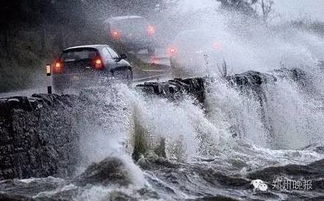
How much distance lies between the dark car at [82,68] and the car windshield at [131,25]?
1394 cm

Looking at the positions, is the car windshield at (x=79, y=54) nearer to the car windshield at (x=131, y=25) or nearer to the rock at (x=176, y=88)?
the rock at (x=176, y=88)

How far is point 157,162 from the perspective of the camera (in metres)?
9.32

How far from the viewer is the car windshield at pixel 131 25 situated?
2852 cm

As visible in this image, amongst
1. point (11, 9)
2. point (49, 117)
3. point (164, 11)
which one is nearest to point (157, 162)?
point (49, 117)

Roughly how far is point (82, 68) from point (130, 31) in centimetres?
Answer: 1500

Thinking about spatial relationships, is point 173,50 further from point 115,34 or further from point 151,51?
point 151,51

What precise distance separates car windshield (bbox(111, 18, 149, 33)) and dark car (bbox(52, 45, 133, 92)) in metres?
13.9

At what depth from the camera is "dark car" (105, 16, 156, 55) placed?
28.5 metres

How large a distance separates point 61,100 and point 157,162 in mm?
1724

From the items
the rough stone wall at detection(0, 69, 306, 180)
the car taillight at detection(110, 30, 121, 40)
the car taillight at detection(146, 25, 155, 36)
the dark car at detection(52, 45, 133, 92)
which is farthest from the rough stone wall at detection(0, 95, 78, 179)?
the car taillight at detection(146, 25, 155, 36)

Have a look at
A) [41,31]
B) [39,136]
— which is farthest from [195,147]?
[41,31]

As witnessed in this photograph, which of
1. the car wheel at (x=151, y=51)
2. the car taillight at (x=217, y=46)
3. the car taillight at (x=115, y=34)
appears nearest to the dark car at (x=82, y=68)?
the car taillight at (x=217, y=46)

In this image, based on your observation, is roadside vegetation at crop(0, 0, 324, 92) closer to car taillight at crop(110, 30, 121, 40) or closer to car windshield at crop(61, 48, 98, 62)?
car taillight at crop(110, 30, 121, 40)

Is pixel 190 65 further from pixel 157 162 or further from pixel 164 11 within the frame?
pixel 164 11
